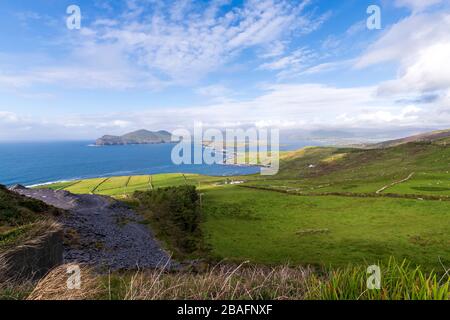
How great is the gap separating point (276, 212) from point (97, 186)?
4084 inches

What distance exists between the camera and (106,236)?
34406 millimetres

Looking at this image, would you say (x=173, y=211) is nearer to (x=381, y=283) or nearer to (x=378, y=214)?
(x=378, y=214)

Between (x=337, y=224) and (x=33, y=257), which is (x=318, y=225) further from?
(x=33, y=257)

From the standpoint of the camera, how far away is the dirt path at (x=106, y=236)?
90.8 feet

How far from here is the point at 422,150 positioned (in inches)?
5364

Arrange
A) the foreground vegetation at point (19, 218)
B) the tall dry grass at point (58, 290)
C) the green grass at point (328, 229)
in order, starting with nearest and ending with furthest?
the tall dry grass at point (58, 290) → the foreground vegetation at point (19, 218) → the green grass at point (328, 229)

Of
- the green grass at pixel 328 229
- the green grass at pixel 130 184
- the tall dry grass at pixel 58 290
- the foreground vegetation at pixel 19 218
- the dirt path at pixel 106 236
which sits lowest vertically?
the green grass at pixel 130 184


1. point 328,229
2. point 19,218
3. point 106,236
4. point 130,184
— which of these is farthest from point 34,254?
point 130,184

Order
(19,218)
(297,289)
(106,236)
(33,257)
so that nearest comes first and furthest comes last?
(297,289) < (33,257) < (19,218) < (106,236)

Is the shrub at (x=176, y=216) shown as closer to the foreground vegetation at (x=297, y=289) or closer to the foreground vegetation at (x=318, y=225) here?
the foreground vegetation at (x=318, y=225)

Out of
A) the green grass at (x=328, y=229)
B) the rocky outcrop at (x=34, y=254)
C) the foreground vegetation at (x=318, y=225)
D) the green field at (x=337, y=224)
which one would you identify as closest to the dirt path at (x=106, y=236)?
the foreground vegetation at (x=318, y=225)

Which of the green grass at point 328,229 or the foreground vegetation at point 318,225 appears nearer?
the foreground vegetation at point 318,225

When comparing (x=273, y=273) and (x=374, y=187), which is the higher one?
(x=273, y=273)
